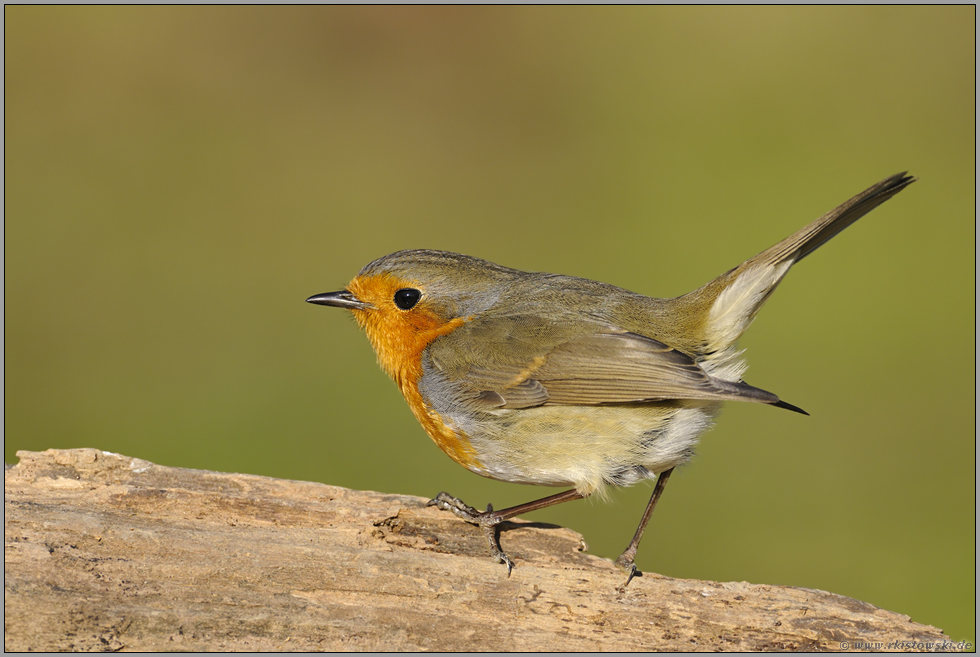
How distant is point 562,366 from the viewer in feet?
11.5

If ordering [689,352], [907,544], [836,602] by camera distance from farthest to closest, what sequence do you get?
[907,544], [689,352], [836,602]

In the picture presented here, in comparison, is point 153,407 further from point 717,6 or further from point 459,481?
point 717,6

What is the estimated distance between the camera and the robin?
335cm

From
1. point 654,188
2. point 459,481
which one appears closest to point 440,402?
point 459,481

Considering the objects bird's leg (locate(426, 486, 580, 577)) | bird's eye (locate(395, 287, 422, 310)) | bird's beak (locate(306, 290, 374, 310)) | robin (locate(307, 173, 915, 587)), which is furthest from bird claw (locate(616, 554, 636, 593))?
→ bird's beak (locate(306, 290, 374, 310))

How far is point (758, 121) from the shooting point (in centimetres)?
991

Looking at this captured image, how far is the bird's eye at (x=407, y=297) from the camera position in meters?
3.82

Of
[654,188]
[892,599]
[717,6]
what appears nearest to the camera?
[892,599]

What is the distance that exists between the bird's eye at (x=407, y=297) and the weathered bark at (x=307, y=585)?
933 mm

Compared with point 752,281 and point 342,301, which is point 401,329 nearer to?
point 342,301

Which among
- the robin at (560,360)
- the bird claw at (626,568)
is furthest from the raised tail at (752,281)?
the bird claw at (626,568)

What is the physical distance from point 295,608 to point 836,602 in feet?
7.11

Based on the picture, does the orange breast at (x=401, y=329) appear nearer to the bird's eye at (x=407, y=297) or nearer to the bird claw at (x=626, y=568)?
the bird's eye at (x=407, y=297)

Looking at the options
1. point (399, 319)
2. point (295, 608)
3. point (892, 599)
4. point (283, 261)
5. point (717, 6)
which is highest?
point (717, 6)
